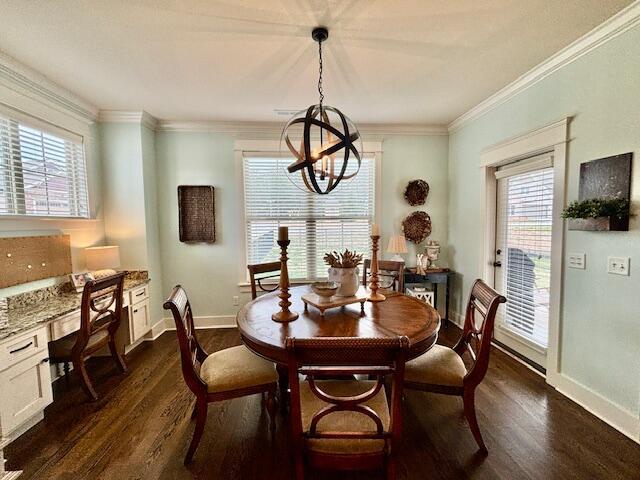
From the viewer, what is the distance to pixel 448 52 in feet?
7.16

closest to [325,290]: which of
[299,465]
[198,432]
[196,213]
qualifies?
[299,465]

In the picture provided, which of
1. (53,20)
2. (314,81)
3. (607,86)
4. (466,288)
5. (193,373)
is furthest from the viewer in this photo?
(466,288)

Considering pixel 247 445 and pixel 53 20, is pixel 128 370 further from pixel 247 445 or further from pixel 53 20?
pixel 53 20

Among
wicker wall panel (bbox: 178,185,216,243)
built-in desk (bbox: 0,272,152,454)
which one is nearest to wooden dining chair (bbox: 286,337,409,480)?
built-in desk (bbox: 0,272,152,454)

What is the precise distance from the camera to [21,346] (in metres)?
1.85

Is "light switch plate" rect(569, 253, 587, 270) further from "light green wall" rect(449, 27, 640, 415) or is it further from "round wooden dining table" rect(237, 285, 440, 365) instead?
"round wooden dining table" rect(237, 285, 440, 365)

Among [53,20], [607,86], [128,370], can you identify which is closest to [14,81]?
[53,20]

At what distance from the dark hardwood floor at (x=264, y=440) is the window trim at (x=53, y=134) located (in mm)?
1480

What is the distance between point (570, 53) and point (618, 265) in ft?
5.17

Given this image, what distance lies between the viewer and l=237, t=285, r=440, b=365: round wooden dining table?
152cm

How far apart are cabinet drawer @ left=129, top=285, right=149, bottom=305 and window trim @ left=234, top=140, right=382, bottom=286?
1052 millimetres

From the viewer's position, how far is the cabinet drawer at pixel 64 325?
2.12 metres

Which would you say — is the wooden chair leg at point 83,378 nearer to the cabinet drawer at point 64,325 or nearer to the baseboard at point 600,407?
the cabinet drawer at point 64,325

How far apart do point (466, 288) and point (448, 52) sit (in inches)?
101
